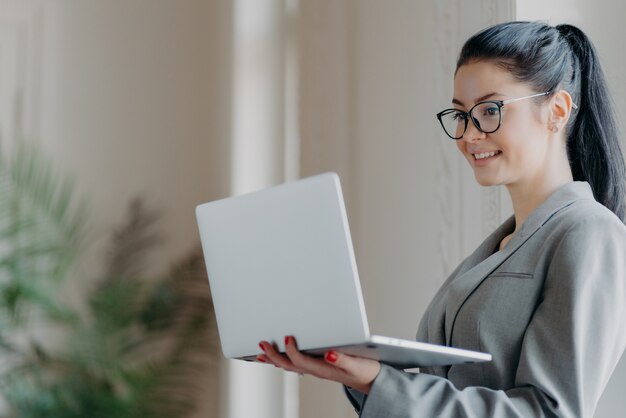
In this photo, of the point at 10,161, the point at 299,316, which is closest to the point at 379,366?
the point at 299,316

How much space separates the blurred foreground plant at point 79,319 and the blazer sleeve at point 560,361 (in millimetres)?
2548

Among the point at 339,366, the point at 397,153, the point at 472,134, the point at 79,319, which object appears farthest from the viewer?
the point at 79,319

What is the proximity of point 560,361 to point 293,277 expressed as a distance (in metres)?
0.48

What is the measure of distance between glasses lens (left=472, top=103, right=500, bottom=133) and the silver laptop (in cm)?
45

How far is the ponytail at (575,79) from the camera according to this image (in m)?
1.88

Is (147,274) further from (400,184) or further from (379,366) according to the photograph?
(379,366)

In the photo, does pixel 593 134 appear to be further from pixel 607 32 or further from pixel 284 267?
pixel 284 267

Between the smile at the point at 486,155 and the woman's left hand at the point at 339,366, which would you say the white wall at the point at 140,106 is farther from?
the woman's left hand at the point at 339,366

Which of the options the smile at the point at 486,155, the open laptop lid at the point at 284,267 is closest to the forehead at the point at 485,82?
the smile at the point at 486,155

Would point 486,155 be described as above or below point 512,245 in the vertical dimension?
above

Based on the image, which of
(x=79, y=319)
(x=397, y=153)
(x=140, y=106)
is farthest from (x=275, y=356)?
(x=140, y=106)

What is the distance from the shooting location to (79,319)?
13.3 feet

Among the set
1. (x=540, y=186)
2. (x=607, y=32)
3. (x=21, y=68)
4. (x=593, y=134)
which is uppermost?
(x=21, y=68)

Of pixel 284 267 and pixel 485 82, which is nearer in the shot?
pixel 284 267
